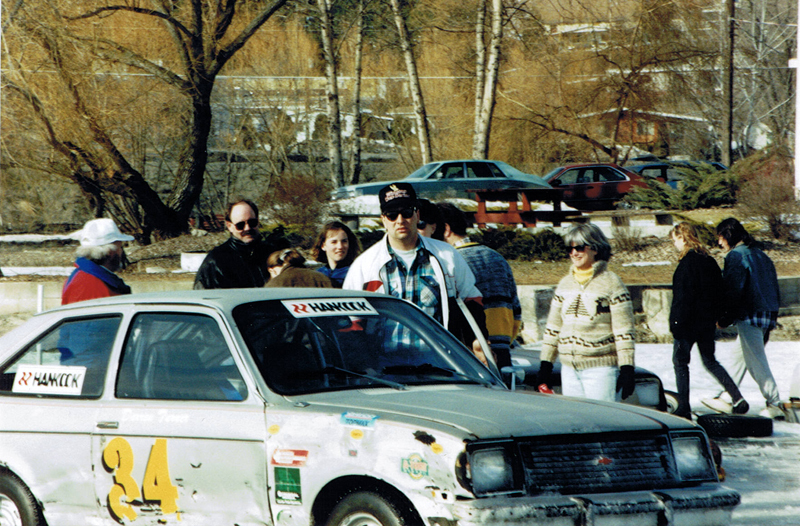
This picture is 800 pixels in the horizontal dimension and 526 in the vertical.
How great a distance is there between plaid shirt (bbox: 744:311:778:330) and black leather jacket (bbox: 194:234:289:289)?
4229 millimetres

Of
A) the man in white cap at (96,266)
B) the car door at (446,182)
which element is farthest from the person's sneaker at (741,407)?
the car door at (446,182)

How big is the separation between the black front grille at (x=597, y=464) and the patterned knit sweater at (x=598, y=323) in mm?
1796

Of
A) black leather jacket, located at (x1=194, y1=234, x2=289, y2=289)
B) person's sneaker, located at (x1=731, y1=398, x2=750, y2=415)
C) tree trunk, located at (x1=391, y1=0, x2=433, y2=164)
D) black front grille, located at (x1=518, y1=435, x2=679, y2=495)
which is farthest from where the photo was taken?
tree trunk, located at (x1=391, y1=0, x2=433, y2=164)

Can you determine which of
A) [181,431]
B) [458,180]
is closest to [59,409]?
[181,431]

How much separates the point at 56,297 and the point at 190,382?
12280 millimetres

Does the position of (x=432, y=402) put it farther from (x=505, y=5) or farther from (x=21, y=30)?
(x=505, y=5)

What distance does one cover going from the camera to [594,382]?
18.6 feet

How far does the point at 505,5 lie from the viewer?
21.0 meters

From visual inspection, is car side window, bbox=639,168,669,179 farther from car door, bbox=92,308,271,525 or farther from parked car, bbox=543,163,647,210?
car door, bbox=92,308,271,525

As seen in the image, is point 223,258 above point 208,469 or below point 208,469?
above

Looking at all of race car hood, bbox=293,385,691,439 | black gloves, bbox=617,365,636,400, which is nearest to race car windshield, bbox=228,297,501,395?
race car hood, bbox=293,385,691,439

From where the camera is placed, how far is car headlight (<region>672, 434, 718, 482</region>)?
3807 mm

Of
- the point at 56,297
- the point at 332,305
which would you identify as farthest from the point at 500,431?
the point at 56,297

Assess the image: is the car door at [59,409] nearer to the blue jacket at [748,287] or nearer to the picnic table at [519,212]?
the blue jacket at [748,287]
